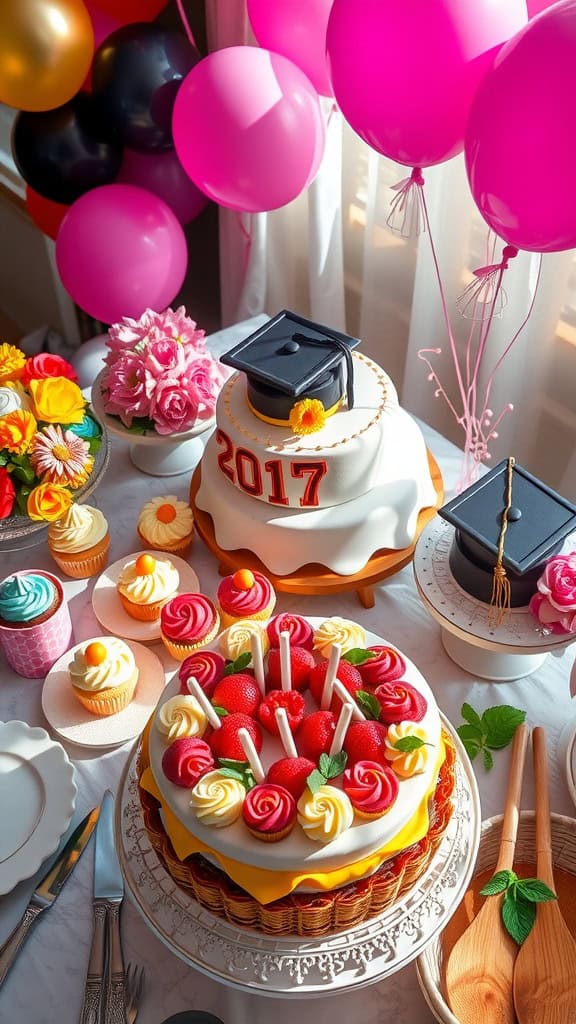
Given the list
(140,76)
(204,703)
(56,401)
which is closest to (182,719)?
(204,703)

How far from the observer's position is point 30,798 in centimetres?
114

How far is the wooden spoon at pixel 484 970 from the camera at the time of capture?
3.23ft

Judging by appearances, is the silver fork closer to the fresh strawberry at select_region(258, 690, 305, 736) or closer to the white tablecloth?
the white tablecloth

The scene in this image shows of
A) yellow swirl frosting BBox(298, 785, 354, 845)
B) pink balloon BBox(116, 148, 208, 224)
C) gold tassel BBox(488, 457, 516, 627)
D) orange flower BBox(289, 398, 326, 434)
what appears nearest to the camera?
yellow swirl frosting BBox(298, 785, 354, 845)

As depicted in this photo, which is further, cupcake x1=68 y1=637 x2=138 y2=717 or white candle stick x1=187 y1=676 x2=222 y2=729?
cupcake x1=68 y1=637 x2=138 y2=717

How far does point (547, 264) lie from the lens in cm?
162

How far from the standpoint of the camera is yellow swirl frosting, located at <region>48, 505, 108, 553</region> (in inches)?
54.5

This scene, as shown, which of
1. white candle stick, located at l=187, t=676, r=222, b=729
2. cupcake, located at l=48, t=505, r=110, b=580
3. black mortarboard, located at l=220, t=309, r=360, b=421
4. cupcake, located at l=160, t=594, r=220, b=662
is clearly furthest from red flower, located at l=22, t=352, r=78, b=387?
white candle stick, located at l=187, t=676, r=222, b=729

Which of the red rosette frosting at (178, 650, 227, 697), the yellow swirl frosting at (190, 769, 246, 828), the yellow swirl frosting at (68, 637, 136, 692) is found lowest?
the yellow swirl frosting at (68, 637, 136, 692)

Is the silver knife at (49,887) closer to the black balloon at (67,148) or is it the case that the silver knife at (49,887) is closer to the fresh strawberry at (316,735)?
the fresh strawberry at (316,735)

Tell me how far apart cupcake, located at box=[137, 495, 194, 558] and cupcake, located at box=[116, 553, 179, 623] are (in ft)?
0.29

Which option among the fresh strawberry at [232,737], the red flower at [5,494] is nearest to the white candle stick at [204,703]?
the fresh strawberry at [232,737]

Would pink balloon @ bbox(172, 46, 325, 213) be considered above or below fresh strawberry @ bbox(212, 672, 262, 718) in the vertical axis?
above

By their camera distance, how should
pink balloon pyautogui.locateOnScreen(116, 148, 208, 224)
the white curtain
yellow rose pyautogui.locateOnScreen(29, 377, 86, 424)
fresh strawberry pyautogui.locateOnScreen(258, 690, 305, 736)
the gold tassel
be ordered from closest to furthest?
1. fresh strawberry pyautogui.locateOnScreen(258, 690, 305, 736)
2. the gold tassel
3. yellow rose pyautogui.locateOnScreen(29, 377, 86, 424)
4. the white curtain
5. pink balloon pyautogui.locateOnScreen(116, 148, 208, 224)
